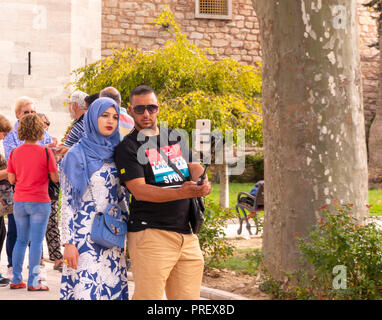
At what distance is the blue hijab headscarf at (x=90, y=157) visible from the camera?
161 inches

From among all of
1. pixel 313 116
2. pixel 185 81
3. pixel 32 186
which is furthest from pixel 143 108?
pixel 185 81

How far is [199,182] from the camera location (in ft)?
12.3

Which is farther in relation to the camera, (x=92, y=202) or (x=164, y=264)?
(x=92, y=202)

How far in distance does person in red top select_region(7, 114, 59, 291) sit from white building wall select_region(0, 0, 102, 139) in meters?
11.0

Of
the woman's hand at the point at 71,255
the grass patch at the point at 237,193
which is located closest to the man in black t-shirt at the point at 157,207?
the woman's hand at the point at 71,255

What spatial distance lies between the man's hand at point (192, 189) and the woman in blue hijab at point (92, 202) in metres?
0.55

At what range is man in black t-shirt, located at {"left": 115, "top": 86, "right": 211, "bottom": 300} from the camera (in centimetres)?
384

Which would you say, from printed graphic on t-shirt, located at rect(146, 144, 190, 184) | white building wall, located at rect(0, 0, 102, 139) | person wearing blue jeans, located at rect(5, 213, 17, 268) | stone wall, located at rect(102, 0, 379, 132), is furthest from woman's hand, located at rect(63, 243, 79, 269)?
stone wall, located at rect(102, 0, 379, 132)

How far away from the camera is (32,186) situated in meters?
6.33

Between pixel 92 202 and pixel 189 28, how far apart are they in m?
21.0

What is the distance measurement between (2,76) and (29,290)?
1188cm

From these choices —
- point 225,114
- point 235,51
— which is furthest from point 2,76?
point 235,51

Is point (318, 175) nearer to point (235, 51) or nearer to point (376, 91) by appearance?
point (235, 51)

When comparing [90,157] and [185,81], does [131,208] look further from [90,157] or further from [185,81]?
[185,81]
